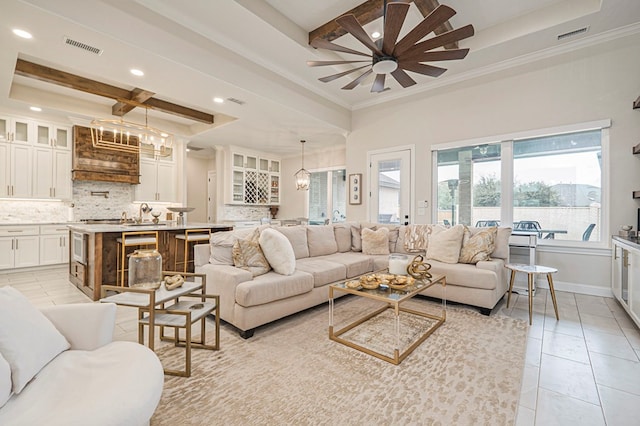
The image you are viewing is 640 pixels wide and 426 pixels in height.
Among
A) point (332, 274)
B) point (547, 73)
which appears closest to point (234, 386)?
point (332, 274)

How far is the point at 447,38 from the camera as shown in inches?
101

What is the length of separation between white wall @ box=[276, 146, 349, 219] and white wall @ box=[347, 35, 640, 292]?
2637 mm

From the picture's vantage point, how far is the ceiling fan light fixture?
284 centimetres

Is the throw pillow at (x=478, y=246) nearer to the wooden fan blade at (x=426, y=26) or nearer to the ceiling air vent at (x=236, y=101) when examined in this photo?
the wooden fan blade at (x=426, y=26)

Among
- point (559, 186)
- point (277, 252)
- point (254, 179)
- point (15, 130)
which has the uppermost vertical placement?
point (15, 130)

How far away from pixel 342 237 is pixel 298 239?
0.96m

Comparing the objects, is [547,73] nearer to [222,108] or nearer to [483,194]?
[483,194]

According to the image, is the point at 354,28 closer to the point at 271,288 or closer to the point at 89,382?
the point at 271,288

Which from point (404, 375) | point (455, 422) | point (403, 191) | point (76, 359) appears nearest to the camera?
point (76, 359)

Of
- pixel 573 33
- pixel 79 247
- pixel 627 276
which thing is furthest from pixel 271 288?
pixel 573 33

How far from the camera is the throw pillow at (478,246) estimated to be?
3.50 m

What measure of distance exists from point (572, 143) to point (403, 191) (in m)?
2.49

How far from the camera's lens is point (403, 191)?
550 centimetres

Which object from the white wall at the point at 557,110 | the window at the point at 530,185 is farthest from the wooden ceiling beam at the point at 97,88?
the window at the point at 530,185
